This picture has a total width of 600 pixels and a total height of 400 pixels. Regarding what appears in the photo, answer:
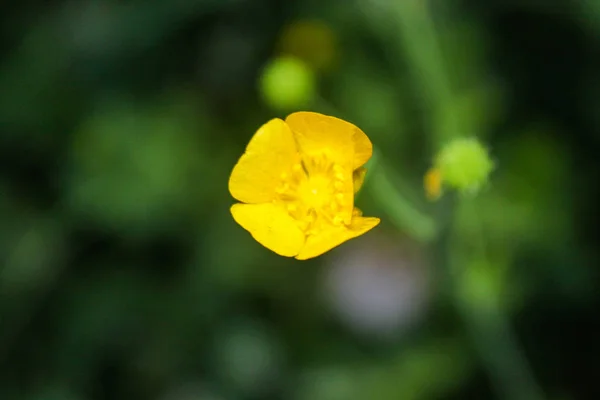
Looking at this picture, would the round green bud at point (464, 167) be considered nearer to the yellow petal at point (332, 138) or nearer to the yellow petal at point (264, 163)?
the yellow petal at point (332, 138)

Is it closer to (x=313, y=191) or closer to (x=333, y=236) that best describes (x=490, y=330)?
(x=313, y=191)

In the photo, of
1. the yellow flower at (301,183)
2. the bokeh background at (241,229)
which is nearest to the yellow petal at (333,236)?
the yellow flower at (301,183)

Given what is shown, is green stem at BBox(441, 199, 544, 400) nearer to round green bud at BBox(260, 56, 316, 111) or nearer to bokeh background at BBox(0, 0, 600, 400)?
bokeh background at BBox(0, 0, 600, 400)

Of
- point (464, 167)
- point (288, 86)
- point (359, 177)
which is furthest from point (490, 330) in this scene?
point (288, 86)

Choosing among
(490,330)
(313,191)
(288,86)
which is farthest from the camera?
(490,330)

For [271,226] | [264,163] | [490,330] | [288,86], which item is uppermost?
[288,86]

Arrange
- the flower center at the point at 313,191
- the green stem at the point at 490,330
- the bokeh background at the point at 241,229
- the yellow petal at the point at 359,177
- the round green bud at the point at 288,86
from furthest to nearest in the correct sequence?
the bokeh background at the point at 241,229, the green stem at the point at 490,330, the round green bud at the point at 288,86, the flower center at the point at 313,191, the yellow petal at the point at 359,177
